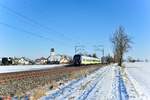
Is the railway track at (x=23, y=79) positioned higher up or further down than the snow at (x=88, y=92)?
higher up

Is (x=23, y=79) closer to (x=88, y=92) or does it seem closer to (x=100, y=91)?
(x=100, y=91)

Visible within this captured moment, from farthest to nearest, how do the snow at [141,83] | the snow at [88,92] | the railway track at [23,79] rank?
the railway track at [23,79] < the snow at [141,83] < the snow at [88,92]

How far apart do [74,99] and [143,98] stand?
3.55 meters

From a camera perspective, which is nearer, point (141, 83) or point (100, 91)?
point (100, 91)

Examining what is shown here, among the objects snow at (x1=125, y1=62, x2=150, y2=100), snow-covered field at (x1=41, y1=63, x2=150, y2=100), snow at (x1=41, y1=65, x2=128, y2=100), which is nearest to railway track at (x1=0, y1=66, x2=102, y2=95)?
snow-covered field at (x1=41, y1=63, x2=150, y2=100)

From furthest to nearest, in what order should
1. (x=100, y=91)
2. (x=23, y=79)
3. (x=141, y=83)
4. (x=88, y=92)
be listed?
1. (x=23, y=79)
2. (x=141, y=83)
3. (x=100, y=91)
4. (x=88, y=92)

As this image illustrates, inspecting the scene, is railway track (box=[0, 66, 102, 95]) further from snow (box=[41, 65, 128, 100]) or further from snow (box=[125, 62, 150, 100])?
snow (box=[125, 62, 150, 100])

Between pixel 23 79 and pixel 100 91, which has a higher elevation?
pixel 23 79

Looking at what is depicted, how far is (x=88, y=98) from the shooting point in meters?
13.7

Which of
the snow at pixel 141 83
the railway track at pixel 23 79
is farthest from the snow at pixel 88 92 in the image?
the railway track at pixel 23 79

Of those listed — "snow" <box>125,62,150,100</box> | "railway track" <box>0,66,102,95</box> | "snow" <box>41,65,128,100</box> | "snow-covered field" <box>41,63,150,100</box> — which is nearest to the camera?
"snow" <box>41,65,128,100</box>

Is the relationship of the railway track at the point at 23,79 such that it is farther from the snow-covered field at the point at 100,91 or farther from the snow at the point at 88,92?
the snow at the point at 88,92

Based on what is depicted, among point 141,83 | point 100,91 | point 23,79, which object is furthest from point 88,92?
point 23,79

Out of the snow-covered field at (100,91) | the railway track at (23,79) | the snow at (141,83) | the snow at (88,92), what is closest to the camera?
the snow at (88,92)
